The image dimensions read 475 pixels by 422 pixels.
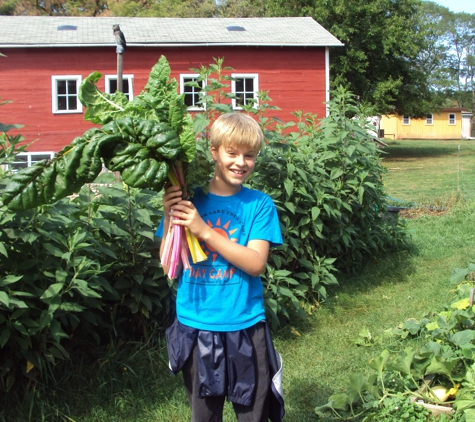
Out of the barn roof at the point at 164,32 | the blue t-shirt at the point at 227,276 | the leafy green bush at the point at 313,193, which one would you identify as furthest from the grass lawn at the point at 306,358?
Result: the barn roof at the point at 164,32

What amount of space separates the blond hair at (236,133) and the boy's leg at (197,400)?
2.93ft

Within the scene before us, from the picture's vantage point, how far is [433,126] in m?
60.7

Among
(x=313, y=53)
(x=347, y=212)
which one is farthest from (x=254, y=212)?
(x=313, y=53)

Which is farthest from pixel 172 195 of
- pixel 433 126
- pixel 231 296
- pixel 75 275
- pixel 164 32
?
pixel 433 126

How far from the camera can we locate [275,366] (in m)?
2.53

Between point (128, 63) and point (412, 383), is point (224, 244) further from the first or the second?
point (128, 63)

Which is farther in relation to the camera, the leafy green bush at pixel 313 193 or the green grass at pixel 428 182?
the green grass at pixel 428 182

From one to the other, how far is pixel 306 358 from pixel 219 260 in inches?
84.5

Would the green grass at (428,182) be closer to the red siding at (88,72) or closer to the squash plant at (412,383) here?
the red siding at (88,72)

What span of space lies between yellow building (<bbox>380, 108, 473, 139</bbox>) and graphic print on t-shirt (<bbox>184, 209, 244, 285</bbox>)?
56.3 metres

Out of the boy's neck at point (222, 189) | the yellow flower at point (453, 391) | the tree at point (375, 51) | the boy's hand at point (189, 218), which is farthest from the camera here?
the tree at point (375, 51)

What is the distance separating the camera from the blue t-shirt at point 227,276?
8.01ft

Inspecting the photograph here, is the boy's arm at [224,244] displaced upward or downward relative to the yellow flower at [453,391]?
upward

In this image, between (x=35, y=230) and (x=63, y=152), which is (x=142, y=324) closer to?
(x=35, y=230)
